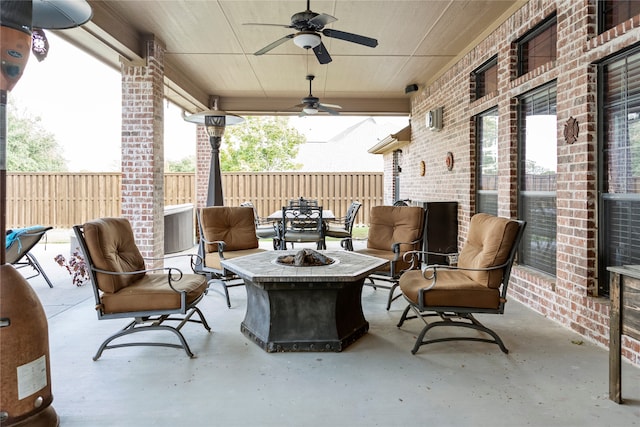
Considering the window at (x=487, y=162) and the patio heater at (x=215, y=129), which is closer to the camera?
the window at (x=487, y=162)

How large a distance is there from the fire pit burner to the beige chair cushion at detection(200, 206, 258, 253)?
139 cm

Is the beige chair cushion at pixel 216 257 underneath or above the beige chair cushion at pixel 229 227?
underneath

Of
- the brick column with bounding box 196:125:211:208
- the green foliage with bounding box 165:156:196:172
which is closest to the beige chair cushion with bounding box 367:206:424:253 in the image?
the brick column with bounding box 196:125:211:208

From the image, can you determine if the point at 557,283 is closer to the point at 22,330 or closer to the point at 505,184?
the point at 505,184

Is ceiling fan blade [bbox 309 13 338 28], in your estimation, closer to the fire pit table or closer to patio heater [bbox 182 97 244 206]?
the fire pit table

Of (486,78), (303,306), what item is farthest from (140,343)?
(486,78)

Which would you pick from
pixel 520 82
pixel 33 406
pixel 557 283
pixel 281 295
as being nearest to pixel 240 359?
pixel 281 295

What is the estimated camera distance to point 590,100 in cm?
320

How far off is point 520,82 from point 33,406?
464 centimetres

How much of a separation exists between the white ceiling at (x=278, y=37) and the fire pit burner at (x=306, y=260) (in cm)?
267

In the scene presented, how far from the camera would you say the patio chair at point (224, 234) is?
14.8ft

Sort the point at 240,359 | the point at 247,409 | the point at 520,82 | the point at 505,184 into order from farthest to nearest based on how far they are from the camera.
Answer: the point at 505,184, the point at 520,82, the point at 240,359, the point at 247,409

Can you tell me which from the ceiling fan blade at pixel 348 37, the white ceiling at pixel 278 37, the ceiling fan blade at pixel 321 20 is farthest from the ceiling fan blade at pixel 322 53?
the white ceiling at pixel 278 37

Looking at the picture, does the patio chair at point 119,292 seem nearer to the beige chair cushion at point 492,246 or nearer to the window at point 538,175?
the beige chair cushion at point 492,246
